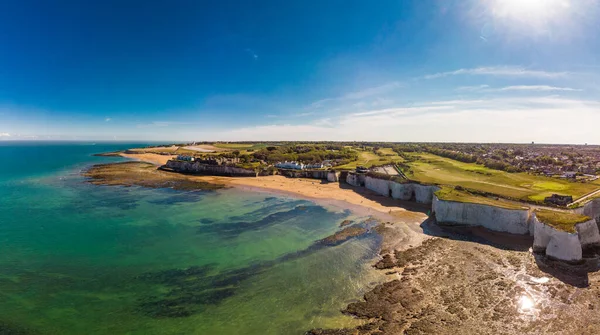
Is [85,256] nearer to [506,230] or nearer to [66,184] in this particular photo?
[506,230]

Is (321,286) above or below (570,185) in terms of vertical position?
below

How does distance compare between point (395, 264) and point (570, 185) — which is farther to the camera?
point (570, 185)

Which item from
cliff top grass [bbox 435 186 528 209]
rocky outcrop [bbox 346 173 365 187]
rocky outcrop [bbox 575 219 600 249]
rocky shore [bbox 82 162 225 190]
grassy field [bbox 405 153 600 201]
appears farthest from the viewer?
rocky shore [bbox 82 162 225 190]

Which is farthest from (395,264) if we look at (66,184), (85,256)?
(66,184)

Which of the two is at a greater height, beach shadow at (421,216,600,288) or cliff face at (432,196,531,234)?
cliff face at (432,196,531,234)

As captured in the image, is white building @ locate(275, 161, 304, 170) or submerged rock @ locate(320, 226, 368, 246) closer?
submerged rock @ locate(320, 226, 368, 246)

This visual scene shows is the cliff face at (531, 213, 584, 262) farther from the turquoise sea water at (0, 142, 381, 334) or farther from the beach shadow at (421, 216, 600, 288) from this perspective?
the turquoise sea water at (0, 142, 381, 334)

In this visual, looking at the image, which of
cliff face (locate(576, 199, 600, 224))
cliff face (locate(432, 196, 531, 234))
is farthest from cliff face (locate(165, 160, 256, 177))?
cliff face (locate(576, 199, 600, 224))
